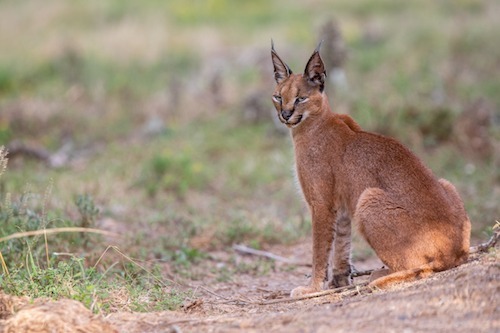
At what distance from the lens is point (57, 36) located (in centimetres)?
1780

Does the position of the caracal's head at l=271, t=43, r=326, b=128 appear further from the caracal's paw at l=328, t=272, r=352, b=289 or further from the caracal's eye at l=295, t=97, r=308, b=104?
the caracal's paw at l=328, t=272, r=352, b=289

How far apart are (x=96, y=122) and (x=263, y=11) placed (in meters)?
9.04

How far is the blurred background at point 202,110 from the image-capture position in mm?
8383

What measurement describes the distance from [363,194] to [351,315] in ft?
4.19

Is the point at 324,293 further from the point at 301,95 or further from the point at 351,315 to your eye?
the point at 301,95

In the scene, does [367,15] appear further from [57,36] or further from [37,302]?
[37,302]

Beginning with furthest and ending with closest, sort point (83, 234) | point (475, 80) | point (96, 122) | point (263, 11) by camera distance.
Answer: point (263, 11) → point (475, 80) → point (96, 122) → point (83, 234)

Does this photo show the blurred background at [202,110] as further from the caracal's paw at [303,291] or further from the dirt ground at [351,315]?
the dirt ground at [351,315]

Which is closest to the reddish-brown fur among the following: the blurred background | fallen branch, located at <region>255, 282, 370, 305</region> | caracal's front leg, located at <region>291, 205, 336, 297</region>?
caracal's front leg, located at <region>291, 205, 336, 297</region>

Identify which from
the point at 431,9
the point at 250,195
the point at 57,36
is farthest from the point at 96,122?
the point at 431,9

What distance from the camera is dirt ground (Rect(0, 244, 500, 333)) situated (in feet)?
14.4

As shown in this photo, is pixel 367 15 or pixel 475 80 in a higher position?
pixel 367 15

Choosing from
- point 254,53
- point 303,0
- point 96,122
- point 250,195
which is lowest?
point 250,195

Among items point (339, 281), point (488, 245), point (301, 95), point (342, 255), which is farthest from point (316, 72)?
point (488, 245)
